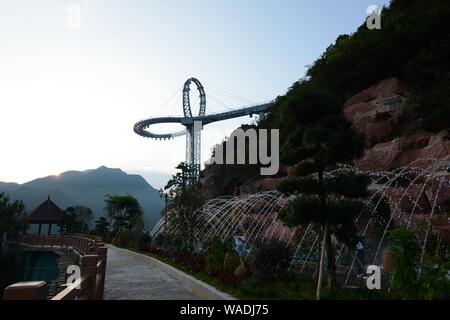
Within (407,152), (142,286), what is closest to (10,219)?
(142,286)

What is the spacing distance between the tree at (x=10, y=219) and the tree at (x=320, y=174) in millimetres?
35858

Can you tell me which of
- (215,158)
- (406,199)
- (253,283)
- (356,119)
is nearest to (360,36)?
(356,119)

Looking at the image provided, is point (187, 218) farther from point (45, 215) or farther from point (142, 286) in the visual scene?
point (45, 215)

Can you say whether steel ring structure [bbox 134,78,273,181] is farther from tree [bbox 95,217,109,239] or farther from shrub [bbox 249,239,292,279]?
shrub [bbox 249,239,292,279]

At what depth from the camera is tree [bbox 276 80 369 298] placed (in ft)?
27.5

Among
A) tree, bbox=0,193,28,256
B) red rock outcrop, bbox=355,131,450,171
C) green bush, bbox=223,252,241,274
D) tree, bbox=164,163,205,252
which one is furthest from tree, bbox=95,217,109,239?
green bush, bbox=223,252,241,274

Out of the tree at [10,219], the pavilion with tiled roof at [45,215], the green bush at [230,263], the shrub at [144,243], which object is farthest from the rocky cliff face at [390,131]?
the pavilion with tiled roof at [45,215]

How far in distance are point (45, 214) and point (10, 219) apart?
38.8 ft

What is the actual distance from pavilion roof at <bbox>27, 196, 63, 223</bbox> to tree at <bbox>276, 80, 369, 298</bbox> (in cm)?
4571

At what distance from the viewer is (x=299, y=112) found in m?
9.15

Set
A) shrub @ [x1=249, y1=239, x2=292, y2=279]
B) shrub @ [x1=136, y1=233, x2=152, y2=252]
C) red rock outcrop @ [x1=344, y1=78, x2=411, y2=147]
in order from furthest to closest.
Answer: shrub @ [x1=136, y1=233, x2=152, y2=252] → red rock outcrop @ [x1=344, y1=78, x2=411, y2=147] → shrub @ [x1=249, y1=239, x2=292, y2=279]

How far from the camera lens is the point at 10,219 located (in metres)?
37.6
